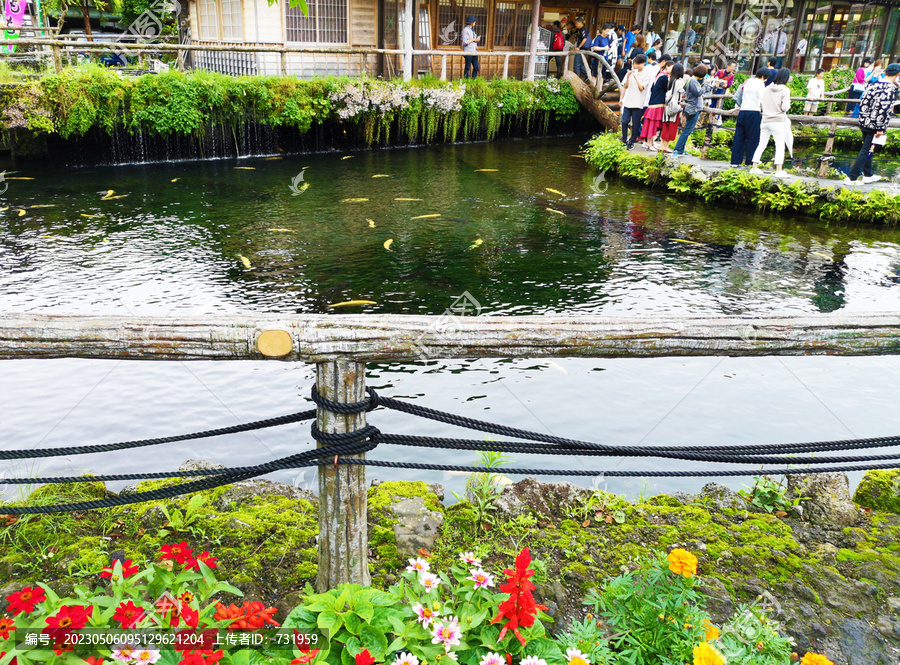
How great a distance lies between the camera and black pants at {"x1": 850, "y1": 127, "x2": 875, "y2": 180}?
11188mm

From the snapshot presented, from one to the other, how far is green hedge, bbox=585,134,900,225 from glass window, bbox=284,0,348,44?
1068cm

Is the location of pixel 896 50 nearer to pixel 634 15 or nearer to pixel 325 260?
pixel 634 15

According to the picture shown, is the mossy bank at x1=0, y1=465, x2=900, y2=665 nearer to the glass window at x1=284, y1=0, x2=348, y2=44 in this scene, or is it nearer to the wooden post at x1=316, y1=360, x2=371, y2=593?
the wooden post at x1=316, y1=360, x2=371, y2=593

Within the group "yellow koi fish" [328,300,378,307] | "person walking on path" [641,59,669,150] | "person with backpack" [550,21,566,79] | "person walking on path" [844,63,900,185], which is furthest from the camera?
"person with backpack" [550,21,566,79]

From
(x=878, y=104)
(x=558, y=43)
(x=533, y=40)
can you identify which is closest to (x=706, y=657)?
(x=878, y=104)

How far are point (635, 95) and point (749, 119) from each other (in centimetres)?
275

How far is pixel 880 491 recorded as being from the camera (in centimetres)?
362

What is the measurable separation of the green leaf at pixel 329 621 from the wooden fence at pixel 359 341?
41 centimetres

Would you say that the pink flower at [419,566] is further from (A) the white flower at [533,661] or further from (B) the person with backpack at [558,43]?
Answer: (B) the person with backpack at [558,43]

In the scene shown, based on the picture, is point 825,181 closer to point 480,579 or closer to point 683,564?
point 683,564

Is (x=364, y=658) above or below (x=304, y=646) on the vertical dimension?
above

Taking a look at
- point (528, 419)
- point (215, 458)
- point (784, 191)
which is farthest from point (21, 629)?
point (784, 191)

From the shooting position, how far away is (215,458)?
5.05 meters

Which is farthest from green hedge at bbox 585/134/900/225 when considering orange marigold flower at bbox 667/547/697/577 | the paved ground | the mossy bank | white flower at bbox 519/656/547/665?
white flower at bbox 519/656/547/665
